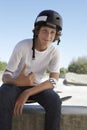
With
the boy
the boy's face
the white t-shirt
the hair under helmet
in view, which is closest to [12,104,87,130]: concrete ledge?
the boy

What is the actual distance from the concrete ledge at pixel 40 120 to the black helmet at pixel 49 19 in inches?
29.3

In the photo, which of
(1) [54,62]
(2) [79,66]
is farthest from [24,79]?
(2) [79,66]

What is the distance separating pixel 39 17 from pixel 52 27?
0.53ft

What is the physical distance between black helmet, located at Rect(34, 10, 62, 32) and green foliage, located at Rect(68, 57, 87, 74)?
67387 mm

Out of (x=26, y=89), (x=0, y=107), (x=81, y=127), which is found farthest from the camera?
(x=81, y=127)

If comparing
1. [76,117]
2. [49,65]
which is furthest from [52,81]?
[76,117]

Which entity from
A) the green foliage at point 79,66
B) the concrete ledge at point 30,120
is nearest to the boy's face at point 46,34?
the concrete ledge at point 30,120

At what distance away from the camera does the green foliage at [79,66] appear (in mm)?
71531

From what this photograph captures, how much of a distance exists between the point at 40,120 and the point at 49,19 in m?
0.86

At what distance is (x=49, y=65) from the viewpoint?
3742mm

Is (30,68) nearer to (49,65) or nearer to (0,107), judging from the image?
(49,65)

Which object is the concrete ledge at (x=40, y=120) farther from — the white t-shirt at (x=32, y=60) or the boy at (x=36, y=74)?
the white t-shirt at (x=32, y=60)

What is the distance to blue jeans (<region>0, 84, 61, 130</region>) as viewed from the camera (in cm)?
332

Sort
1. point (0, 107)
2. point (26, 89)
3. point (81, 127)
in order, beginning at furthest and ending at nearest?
point (81, 127), point (26, 89), point (0, 107)
